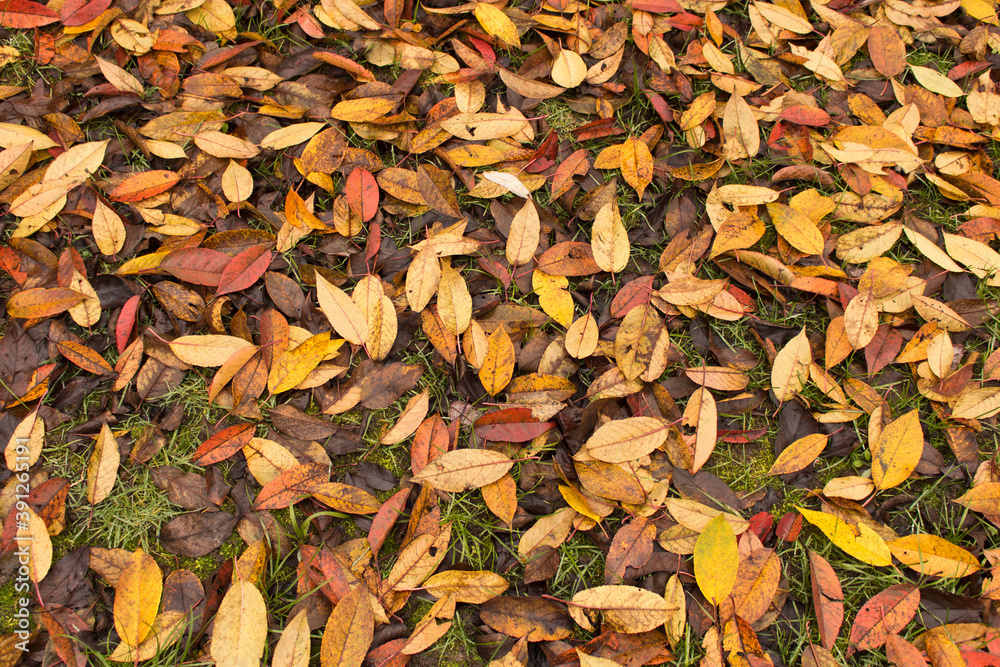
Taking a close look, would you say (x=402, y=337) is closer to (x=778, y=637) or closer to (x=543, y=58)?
(x=543, y=58)

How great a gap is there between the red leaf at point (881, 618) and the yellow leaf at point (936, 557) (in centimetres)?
8

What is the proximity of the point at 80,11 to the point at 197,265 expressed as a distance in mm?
1102

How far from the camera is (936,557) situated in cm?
157

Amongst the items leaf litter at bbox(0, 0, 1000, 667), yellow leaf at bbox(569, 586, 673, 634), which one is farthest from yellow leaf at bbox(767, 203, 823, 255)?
yellow leaf at bbox(569, 586, 673, 634)

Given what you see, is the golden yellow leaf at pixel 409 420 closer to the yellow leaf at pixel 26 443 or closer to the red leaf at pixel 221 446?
the red leaf at pixel 221 446

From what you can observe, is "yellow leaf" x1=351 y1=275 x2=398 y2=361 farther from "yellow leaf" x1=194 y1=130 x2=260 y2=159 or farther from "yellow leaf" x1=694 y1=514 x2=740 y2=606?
"yellow leaf" x1=694 y1=514 x2=740 y2=606

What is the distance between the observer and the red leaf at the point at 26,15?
77.8 inches

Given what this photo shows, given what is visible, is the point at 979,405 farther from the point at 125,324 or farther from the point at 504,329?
the point at 125,324

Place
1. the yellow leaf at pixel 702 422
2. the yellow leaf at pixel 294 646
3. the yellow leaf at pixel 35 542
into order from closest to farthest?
1. the yellow leaf at pixel 294 646
2. the yellow leaf at pixel 35 542
3. the yellow leaf at pixel 702 422

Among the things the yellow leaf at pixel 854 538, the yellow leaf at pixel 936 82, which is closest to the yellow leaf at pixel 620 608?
the yellow leaf at pixel 854 538

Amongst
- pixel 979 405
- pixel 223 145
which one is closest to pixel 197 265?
pixel 223 145

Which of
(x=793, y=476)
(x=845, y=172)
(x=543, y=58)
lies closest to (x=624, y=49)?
(x=543, y=58)

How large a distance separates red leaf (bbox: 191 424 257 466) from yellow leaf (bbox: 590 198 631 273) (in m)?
1.19

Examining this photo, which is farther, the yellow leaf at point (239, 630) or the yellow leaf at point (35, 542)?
the yellow leaf at point (35, 542)
